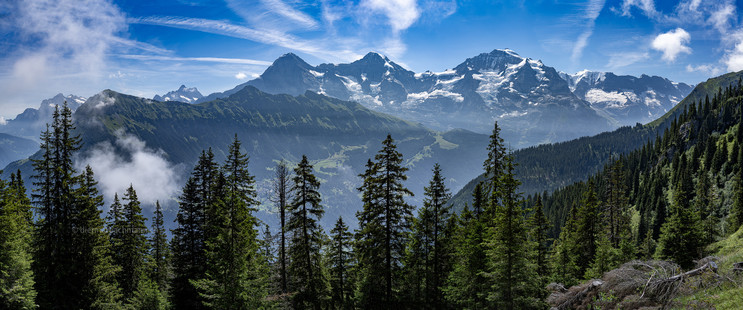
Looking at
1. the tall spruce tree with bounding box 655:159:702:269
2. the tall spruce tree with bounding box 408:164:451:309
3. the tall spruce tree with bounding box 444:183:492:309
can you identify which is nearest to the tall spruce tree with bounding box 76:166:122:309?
the tall spruce tree with bounding box 408:164:451:309

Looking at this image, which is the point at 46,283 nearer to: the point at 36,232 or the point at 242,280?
the point at 36,232

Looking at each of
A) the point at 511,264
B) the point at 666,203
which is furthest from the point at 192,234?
the point at 666,203

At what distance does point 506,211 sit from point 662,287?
33.4ft

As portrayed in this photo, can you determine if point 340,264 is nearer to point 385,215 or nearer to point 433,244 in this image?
point 433,244

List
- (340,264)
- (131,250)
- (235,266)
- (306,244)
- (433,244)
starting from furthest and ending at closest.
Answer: (131,250) < (340,264) < (433,244) < (306,244) < (235,266)

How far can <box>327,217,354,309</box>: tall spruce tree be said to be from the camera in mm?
35031

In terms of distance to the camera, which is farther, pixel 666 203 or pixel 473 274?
pixel 666 203

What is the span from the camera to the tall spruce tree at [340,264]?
115 feet

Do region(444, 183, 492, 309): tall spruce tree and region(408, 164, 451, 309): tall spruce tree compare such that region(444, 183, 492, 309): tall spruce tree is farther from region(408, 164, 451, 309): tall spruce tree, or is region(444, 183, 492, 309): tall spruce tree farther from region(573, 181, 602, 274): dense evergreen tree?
region(573, 181, 602, 274): dense evergreen tree

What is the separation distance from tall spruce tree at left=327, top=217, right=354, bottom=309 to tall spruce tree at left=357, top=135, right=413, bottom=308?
6.56 metres

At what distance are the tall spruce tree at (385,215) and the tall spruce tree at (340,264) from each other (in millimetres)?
6564

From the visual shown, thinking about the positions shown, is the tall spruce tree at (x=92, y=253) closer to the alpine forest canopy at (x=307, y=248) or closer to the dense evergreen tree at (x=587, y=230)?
the alpine forest canopy at (x=307, y=248)

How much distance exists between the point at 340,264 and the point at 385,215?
40.6ft

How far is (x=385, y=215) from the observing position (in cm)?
2747
